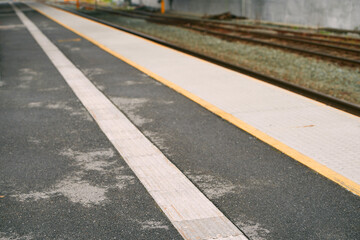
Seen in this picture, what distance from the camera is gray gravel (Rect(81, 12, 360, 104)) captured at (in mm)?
8984

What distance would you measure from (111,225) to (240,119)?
9.60 feet

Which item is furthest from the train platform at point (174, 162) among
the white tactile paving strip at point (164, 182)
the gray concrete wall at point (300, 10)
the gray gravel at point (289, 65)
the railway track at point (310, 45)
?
the gray concrete wall at point (300, 10)

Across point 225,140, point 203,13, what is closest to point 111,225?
point 225,140

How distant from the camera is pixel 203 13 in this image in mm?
32281

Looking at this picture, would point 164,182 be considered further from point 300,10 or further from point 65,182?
point 300,10

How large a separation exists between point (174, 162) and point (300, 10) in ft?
63.3

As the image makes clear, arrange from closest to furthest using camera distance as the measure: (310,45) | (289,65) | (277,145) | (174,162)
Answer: (174,162) → (277,145) → (289,65) → (310,45)

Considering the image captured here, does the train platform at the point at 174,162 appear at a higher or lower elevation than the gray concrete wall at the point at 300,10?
lower

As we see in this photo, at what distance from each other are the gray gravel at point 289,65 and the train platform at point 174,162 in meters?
2.08

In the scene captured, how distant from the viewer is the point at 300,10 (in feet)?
70.9

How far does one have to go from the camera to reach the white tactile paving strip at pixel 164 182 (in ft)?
10.2

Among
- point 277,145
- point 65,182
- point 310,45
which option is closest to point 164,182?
point 65,182

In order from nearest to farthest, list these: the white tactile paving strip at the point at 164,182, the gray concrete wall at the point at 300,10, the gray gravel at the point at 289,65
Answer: the white tactile paving strip at the point at 164,182, the gray gravel at the point at 289,65, the gray concrete wall at the point at 300,10

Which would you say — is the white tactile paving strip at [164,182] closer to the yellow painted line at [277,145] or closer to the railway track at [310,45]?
the yellow painted line at [277,145]
